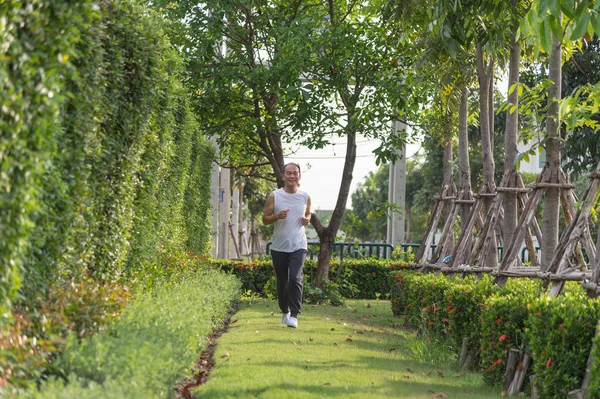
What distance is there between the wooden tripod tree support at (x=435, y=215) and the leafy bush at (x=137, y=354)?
27.4ft

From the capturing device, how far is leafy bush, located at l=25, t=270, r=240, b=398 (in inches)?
194

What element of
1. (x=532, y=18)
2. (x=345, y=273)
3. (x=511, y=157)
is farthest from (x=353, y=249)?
(x=532, y=18)

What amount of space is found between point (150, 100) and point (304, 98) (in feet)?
23.0

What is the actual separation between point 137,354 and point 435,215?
1101 cm

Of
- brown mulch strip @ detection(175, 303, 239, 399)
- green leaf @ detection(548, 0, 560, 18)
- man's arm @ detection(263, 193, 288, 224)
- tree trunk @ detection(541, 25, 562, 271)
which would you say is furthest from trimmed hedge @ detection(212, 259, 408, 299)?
green leaf @ detection(548, 0, 560, 18)

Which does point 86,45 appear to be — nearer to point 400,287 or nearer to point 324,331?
point 324,331

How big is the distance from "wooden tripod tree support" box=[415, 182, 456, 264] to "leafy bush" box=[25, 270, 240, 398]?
8.36m

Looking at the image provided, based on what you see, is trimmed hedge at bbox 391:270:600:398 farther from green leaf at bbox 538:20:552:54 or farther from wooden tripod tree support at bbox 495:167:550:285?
green leaf at bbox 538:20:552:54

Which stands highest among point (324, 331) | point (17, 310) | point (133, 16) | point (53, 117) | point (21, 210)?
point (133, 16)

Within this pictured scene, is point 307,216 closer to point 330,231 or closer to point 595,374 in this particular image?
point 595,374

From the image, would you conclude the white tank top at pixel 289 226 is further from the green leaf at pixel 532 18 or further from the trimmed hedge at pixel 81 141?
the green leaf at pixel 532 18

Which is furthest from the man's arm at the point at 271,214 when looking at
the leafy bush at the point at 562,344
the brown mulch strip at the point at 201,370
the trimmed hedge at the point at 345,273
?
the trimmed hedge at the point at 345,273

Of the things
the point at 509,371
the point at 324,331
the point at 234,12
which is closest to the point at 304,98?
the point at 234,12

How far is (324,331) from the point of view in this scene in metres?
11.1
